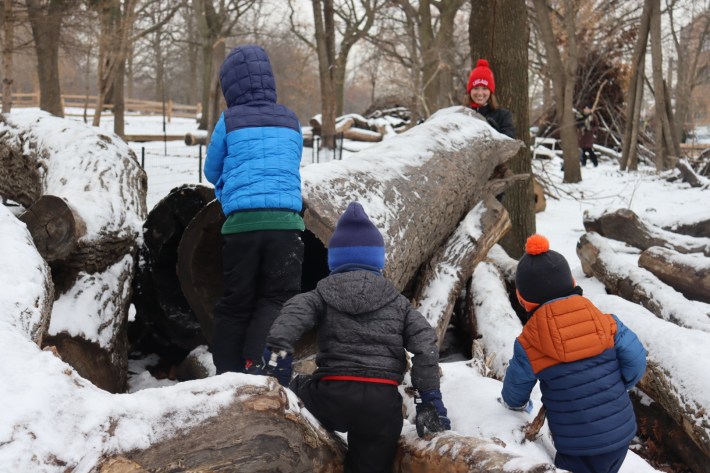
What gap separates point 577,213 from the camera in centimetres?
1034

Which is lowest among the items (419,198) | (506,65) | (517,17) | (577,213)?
(577,213)

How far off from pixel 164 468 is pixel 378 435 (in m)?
0.82

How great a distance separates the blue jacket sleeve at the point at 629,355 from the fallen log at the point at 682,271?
122 inches

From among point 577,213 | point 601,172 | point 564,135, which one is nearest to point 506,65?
point 577,213

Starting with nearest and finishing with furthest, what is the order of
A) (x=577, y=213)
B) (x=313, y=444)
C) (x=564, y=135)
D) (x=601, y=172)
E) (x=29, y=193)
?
(x=313, y=444)
(x=29, y=193)
(x=577, y=213)
(x=564, y=135)
(x=601, y=172)

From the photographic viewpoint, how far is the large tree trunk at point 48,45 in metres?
12.6

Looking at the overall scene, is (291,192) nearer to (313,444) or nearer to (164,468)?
(313,444)

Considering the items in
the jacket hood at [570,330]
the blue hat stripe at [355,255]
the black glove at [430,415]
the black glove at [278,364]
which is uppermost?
the blue hat stripe at [355,255]

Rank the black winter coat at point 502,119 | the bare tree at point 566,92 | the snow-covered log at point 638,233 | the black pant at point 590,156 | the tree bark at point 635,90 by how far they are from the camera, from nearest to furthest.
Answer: the black winter coat at point 502,119
the snow-covered log at point 638,233
the bare tree at point 566,92
the tree bark at point 635,90
the black pant at point 590,156

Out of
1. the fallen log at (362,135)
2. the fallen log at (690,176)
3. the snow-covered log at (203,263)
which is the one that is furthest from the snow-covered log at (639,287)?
the fallen log at (362,135)

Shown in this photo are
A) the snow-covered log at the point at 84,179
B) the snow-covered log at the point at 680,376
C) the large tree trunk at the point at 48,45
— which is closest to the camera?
the snow-covered log at the point at 680,376

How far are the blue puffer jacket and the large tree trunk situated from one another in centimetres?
1058

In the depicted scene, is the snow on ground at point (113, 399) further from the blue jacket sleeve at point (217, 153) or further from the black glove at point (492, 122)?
the black glove at point (492, 122)

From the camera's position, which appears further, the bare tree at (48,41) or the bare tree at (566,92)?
the bare tree at (566,92)
